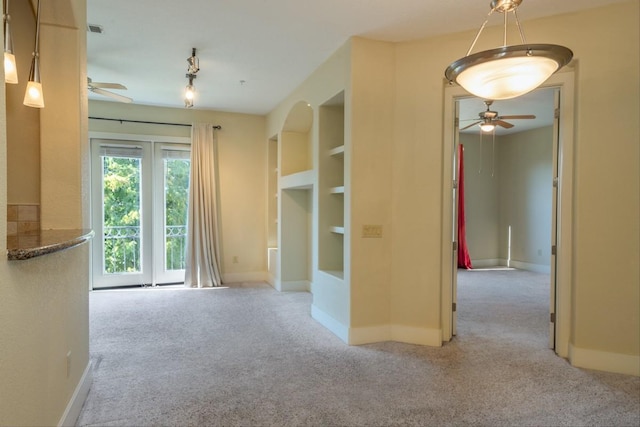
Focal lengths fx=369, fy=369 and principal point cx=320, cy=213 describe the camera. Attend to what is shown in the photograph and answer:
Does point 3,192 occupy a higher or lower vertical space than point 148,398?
higher

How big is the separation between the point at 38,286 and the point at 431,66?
3451 millimetres

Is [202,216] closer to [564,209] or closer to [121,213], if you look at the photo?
[121,213]

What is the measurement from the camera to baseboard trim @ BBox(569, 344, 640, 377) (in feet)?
9.66

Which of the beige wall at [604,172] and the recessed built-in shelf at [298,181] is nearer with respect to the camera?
A: the beige wall at [604,172]

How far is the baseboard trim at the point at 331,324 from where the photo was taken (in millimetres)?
3632

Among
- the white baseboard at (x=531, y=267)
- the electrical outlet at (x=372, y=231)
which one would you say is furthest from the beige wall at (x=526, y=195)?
the electrical outlet at (x=372, y=231)

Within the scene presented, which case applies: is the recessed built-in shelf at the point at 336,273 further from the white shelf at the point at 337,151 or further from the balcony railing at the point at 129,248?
the balcony railing at the point at 129,248

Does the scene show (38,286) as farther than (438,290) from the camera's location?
No

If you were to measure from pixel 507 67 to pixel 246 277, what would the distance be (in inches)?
214

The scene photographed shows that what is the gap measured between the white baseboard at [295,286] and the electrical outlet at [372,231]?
2.50 m

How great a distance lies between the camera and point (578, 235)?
3.10 metres

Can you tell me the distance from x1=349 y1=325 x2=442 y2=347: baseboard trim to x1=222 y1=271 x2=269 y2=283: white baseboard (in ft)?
10.6

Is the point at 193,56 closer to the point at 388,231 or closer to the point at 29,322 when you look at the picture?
the point at 388,231

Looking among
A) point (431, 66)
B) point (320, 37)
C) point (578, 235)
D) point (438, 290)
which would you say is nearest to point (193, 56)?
point (320, 37)
